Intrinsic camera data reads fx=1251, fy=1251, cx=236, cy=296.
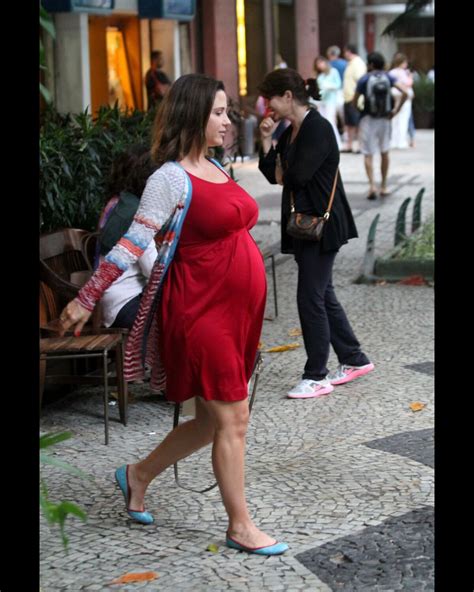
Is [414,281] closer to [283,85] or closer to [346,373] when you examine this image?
[346,373]

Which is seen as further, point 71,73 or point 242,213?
point 71,73

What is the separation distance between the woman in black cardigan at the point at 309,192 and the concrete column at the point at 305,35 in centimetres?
2017

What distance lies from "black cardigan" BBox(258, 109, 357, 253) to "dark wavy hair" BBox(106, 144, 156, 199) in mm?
689

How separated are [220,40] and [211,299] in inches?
733

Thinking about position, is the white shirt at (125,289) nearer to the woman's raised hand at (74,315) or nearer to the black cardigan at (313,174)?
the black cardigan at (313,174)

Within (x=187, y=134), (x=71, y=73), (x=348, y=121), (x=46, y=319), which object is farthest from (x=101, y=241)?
(x=348, y=121)

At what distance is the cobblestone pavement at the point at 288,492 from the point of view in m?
4.57

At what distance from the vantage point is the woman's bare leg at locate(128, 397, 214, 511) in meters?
4.81

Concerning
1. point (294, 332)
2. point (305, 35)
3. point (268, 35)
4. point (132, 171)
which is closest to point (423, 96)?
point (305, 35)

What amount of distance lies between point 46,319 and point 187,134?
2708mm

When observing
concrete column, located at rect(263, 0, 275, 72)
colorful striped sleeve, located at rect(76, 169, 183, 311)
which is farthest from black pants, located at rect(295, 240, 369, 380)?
concrete column, located at rect(263, 0, 275, 72)

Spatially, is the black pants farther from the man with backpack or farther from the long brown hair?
the man with backpack

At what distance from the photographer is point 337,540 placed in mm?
4848
